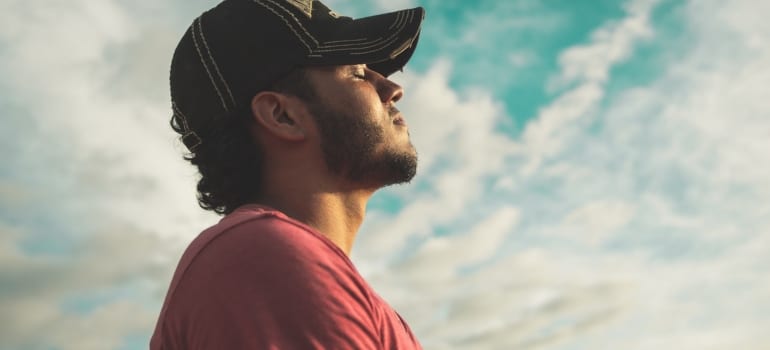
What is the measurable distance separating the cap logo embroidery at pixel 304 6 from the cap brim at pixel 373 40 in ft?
0.58

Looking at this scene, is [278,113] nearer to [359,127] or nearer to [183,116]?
[359,127]

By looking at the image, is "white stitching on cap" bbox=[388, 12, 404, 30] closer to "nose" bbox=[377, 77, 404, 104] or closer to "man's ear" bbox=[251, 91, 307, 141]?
"nose" bbox=[377, 77, 404, 104]

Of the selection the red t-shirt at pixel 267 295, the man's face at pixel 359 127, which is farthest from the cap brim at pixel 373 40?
the red t-shirt at pixel 267 295

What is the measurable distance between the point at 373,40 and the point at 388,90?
0.31m

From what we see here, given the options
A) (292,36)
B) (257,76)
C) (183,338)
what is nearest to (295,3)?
(292,36)

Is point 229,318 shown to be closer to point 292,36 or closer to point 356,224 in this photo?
point 356,224

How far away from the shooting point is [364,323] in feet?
8.98

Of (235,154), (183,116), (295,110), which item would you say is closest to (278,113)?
(295,110)

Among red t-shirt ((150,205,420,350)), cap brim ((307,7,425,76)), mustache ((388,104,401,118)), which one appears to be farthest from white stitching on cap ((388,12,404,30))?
red t-shirt ((150,205,420,350))

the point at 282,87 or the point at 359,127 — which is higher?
the point at 282,87

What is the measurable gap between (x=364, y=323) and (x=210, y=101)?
1992 mm

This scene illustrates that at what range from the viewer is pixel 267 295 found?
2613 millimetres

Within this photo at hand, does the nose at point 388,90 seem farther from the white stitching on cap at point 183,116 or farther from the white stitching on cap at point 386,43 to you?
the white stitching on cap at point 183,116

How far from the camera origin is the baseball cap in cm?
414
